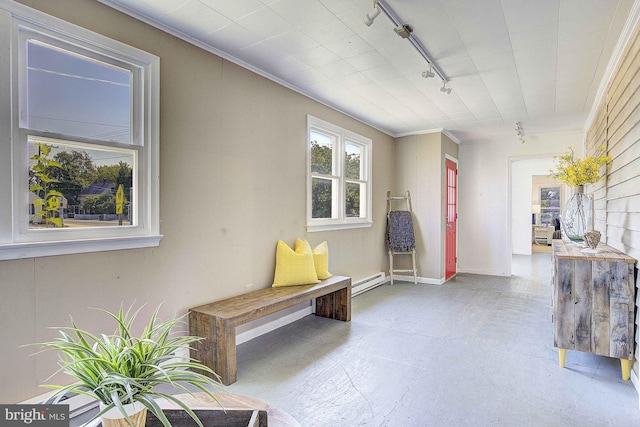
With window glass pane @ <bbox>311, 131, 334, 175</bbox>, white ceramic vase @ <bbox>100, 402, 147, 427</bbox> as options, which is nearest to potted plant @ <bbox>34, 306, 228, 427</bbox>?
white ceramic vase @ <bbox>100, 402, 147, 427</bbox>

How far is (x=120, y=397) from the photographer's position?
88cm

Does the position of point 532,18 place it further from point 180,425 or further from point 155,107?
point 180,425

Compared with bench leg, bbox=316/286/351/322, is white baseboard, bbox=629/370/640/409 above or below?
below

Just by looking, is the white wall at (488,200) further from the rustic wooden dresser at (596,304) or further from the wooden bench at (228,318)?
the wooden bench at (228,318)

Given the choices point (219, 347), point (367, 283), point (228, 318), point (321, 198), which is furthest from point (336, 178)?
point (219, 347)

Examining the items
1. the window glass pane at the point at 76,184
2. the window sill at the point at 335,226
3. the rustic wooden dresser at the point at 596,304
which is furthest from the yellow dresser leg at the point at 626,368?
the window glass pane at the point at 76,184

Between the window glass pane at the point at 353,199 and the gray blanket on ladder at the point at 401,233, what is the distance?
79 centimetres

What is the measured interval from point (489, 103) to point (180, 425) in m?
4.58

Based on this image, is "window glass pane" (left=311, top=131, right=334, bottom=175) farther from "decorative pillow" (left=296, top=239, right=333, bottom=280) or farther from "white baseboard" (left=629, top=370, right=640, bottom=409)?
"white baseboard" (left=629, top=370, right=640, bottom=409)

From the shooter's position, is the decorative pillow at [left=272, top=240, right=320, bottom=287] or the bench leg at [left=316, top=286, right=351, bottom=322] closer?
the decorative pillow at [left=272, top=240, right=320, bottom=287]

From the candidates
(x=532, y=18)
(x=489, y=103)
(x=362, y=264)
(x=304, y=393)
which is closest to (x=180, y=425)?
(x=304, y=393)

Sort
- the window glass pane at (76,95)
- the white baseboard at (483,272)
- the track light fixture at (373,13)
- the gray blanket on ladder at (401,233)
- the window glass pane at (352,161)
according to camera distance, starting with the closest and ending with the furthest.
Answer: the window glass pane at (76,95) → the track light fixture at (373,13) → the window glass pane at (352,161) → the gray blanket on ladder at (401,233) → the white baseboard at (483,272)

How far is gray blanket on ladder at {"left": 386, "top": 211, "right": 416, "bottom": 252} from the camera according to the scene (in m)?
5.68

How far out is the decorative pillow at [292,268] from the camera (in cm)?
346
